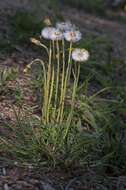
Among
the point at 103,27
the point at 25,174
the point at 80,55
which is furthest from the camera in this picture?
the point at 103,27

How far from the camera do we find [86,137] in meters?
3.76

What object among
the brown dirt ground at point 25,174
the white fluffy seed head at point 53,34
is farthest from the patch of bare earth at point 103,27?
the white fluffy seed head at point 53,34

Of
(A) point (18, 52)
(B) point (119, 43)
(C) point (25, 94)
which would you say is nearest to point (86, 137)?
(C) point (25, 94)

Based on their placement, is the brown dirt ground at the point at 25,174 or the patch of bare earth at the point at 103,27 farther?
the patch of bare earth at the point at 103,27

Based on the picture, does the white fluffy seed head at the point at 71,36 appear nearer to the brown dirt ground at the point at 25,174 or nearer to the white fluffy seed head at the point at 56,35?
the white fluffy seed head at the point at 56,35

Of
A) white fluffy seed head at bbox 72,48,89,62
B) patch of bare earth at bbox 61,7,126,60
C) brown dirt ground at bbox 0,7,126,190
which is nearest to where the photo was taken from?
brown dirt ground at bbox 0,7,126,190

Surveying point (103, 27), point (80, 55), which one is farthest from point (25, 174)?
point (103, 27)

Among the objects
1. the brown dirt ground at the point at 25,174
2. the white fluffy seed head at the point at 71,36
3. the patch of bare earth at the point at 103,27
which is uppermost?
the patch of bare earth at the point at 103,27

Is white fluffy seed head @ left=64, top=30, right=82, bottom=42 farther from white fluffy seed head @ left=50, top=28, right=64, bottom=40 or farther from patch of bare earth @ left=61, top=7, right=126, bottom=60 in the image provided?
patch of bare earth @ left=61, top=7, right=126, bottom=60

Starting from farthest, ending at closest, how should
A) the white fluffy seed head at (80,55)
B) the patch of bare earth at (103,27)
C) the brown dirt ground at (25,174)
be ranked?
the patch of bare earth at (103,27), the white fluffy seed head at (80,55), the brown dirt ground at (25,174)

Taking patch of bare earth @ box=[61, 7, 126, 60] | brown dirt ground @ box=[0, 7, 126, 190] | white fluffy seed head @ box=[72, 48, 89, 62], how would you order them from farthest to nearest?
patch of bare earth @ box=[61, 7, 126, 60] < white fluffy seed head @ box=[72, 48, 89, 62] < brown dirt ground @ box=[0, 7, 126, 190]

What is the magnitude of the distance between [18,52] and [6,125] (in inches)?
70.4

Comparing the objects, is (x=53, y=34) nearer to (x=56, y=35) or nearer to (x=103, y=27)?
(x=56, y=35)

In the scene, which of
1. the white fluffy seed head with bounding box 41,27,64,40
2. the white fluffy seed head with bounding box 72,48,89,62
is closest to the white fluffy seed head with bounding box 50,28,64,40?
the white fluffy seed head with bounding box 41,27,64,40
